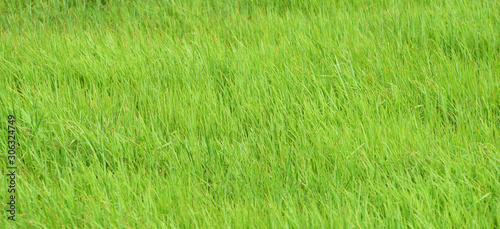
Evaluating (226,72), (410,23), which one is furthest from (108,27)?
(410,23)

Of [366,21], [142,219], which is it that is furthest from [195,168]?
[366,21]

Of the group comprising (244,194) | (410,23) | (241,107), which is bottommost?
(244,194)

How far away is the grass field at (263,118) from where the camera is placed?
68.7 inches

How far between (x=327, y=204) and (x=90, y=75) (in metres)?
1.76

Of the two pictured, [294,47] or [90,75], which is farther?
[294,47]

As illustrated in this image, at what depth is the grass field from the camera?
5.72ft

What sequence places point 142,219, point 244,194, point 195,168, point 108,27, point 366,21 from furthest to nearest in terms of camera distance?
point 108,27
point 366,21
point 195,168
point 244,194
point 142,219

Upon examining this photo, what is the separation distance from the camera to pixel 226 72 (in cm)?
281

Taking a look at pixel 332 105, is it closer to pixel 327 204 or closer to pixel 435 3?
pixel 327 204

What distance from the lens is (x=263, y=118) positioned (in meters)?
2.39

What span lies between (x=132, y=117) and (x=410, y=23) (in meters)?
1.93

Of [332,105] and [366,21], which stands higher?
[366,21]

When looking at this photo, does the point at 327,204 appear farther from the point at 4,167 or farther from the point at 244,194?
the point at 4,167

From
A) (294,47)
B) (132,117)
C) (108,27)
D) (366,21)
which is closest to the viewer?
(132,117)
